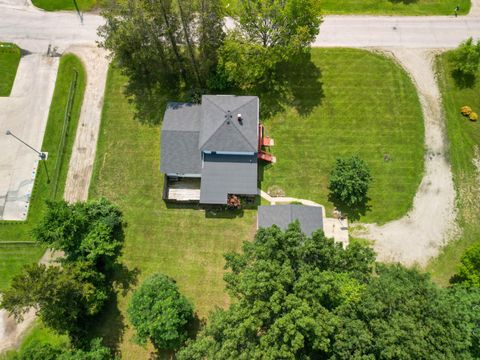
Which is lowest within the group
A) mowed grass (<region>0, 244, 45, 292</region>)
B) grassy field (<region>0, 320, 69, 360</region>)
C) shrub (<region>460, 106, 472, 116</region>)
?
grassy field (<region>0, 320, 69, 360</region>)

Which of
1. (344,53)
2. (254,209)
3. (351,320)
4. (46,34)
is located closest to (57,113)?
(46,34)

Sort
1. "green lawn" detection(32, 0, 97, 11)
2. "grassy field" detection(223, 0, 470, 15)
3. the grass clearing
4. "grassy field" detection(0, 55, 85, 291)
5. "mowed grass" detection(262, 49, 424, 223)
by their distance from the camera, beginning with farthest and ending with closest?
"green lawn" detection(32, 0, 97, 11) → "grassy field" detection(223, 0, 470, 15) → "mowed grass" detection(262, 49, 424, 223) → "grassy field" detection(0, 55, 85, 291) → the grass clearing

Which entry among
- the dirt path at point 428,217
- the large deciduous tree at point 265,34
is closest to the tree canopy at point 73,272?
the large deciduous tree at point 265,34

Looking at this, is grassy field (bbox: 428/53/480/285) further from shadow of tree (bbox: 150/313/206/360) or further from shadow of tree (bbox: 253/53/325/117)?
shadow of tree (bbox: 150/313/206/360)

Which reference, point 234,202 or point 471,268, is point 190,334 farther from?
point 471,268

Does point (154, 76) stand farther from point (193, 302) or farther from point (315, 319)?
point (315, 319)

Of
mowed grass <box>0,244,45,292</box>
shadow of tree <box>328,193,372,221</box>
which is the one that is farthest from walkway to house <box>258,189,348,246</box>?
mowed grass <box>0,244,45,292</box>
